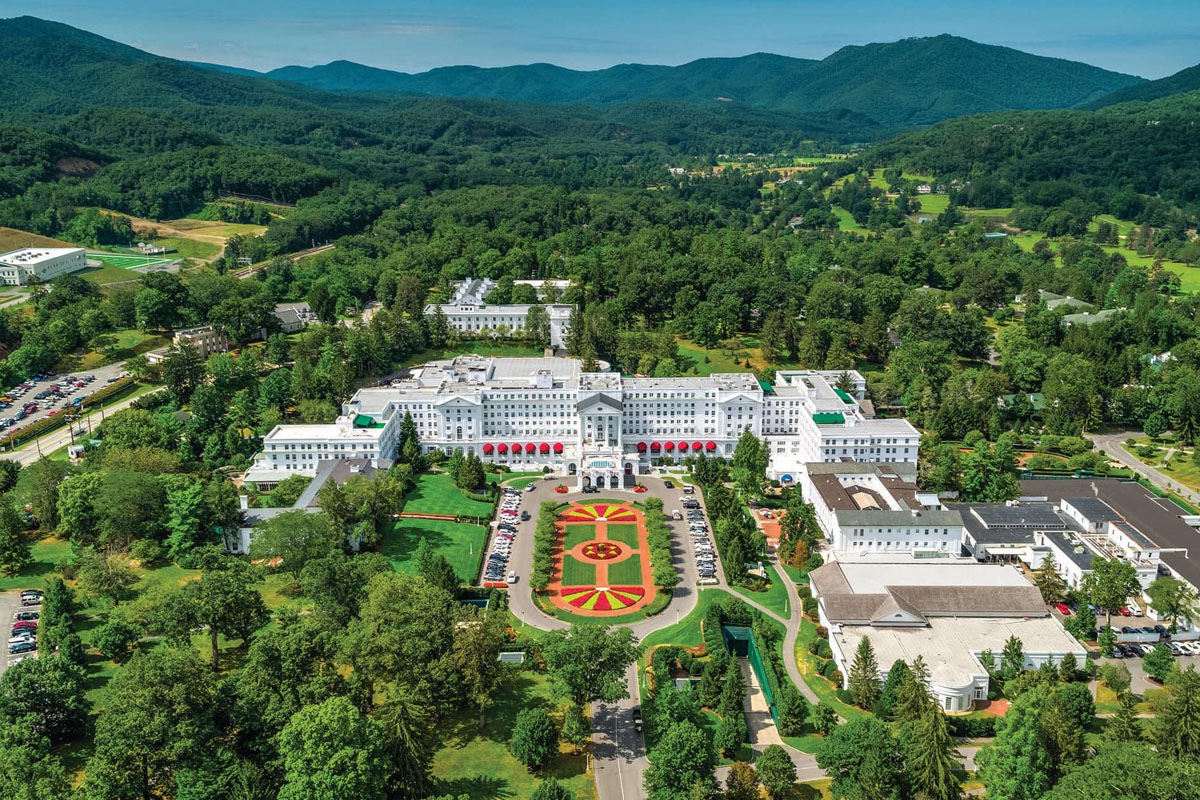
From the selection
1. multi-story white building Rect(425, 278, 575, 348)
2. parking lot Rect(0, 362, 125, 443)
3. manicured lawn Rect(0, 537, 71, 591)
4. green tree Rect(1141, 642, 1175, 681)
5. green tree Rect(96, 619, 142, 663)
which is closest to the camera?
green tree Rect(96, 619, 142, 663)

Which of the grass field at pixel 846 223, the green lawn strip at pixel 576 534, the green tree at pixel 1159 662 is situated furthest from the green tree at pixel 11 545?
the grass field at pixel 846 223

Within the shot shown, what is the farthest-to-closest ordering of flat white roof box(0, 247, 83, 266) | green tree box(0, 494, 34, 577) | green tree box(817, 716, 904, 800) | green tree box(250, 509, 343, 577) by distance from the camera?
flat white roof box(0, 247, 83, 266) → green tree box(0, 494, 34, 577) → green tree box(250, 509, 343, 577) → green tree box(817, 716, 904, 800)

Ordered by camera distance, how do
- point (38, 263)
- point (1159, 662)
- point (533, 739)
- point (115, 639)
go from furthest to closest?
point (38, 263)
point (1159, 662)
point (115, 639)
point (533, 739)

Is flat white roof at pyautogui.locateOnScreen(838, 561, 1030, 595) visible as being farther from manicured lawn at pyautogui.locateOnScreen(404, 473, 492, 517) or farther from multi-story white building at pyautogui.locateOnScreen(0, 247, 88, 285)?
multi-story white building at pyautogui.locateOnScreen(0, 247, 88, 285)

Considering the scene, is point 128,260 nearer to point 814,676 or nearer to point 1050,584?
point 814,676

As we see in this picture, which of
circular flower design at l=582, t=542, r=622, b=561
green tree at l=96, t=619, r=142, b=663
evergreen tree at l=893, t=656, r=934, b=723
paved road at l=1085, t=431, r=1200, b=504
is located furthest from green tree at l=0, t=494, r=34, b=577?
paved road at l=1085, t=431, r=1200, b=504

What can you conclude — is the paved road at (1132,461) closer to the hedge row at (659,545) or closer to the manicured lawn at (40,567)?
the hedge row at (659,545)

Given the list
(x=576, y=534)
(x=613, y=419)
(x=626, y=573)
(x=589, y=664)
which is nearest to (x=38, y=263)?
(x=613, y=419)
